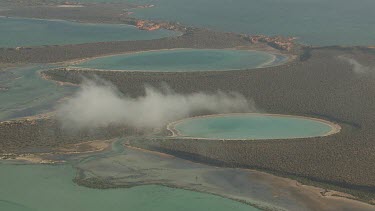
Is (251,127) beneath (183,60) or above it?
beneath

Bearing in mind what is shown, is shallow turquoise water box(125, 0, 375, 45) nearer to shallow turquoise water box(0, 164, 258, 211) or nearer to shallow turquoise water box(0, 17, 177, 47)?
shallow turquoise water box(0, 17, 177, 47)

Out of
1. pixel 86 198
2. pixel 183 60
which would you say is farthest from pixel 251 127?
pixel 183 60

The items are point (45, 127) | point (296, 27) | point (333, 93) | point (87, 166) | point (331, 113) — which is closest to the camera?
point (87, 166)

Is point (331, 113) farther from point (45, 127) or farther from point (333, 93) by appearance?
point (45, 127)

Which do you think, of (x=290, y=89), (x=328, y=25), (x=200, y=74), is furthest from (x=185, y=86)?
(x=328, y=25)

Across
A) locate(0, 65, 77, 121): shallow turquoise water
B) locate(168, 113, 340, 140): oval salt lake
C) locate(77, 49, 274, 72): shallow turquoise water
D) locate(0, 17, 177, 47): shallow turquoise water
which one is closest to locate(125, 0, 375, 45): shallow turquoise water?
locate(0, 17, 177, 47): shallow turquoise water

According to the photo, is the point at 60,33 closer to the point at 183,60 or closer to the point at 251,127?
the point at 183,60

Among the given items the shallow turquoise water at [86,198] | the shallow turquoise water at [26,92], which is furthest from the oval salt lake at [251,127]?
the shallow turquoise water at [26,92]
